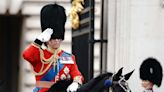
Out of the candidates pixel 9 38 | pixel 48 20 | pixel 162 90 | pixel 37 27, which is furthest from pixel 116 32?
pixel 9 38

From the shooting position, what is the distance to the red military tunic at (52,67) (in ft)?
26.0

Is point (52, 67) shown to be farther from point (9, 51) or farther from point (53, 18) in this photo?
point (9, 51)

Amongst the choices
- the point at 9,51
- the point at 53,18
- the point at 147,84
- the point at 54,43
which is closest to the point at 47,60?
the point at 54,43

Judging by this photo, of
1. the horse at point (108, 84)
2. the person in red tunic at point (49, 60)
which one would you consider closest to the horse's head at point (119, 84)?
the horse at point (108, 84)

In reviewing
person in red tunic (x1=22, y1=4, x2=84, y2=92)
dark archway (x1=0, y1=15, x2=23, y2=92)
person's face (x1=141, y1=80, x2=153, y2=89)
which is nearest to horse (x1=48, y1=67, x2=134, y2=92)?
person in red tunic (x1=22, y1=4, x2=84, y2=92)

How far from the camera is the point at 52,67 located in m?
8.02

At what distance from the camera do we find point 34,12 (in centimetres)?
1515

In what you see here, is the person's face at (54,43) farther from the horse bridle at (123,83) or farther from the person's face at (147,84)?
the horse bridle at (123,83)

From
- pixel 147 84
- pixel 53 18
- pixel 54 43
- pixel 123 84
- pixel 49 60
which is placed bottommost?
pixel 147 84

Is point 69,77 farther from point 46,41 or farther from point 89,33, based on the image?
point 89,33

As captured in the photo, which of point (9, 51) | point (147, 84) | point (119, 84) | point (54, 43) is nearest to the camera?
point (119, 84)

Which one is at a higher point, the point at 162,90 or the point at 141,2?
the point at 141,2

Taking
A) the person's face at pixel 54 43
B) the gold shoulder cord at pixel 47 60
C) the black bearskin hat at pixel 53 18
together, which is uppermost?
the black bearskin hat at pixel 53 18

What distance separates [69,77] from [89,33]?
3032 millimetres
